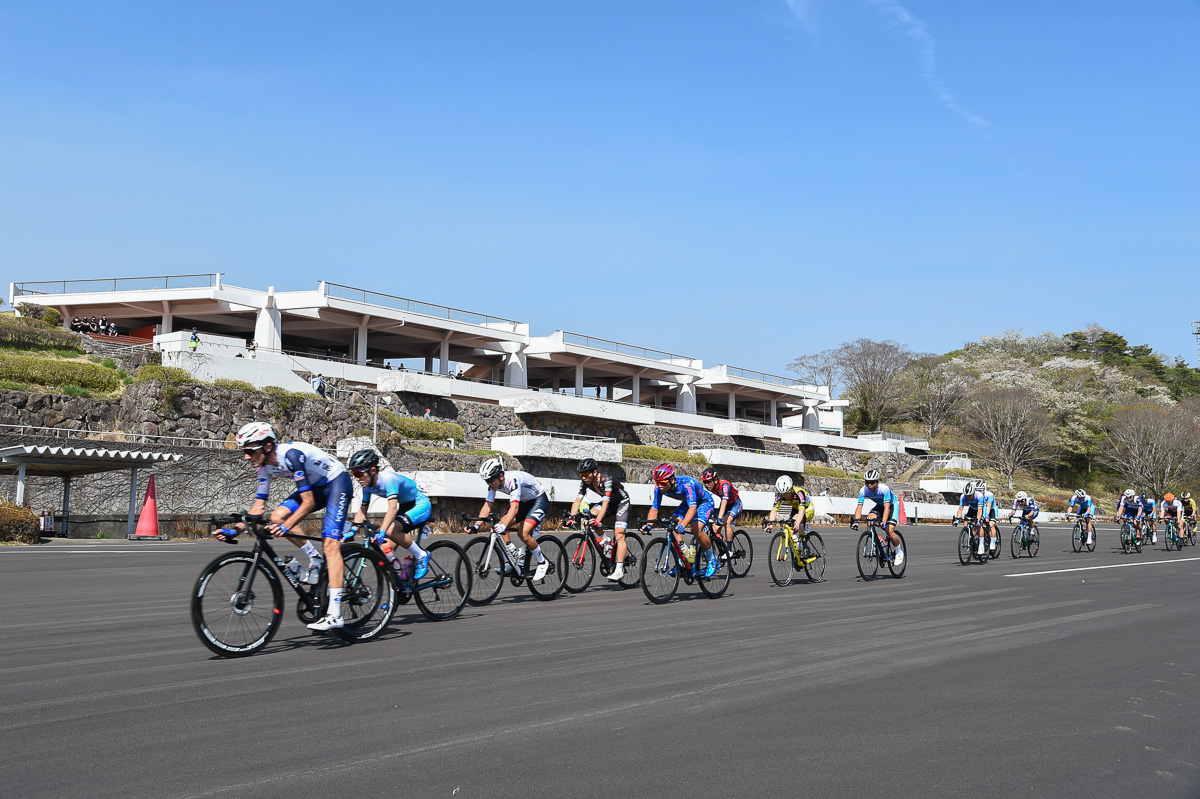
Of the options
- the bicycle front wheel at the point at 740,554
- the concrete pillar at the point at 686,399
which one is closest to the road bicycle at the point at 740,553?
the bicycle front wheel at the point at 740,554

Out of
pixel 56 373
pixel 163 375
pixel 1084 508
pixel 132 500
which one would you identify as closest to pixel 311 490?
pixel 132 500

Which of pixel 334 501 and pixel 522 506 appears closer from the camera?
pixel 334 501

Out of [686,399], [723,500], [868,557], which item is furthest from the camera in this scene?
[686,399]

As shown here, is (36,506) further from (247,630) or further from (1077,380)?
(1077,380)

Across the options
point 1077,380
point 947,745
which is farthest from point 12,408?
point 1077,380

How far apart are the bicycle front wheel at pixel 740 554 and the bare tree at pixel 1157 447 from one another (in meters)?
71.3

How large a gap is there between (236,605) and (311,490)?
1.22 m

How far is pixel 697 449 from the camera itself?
57.0 m

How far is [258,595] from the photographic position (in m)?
7.95

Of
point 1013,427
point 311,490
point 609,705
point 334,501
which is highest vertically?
point 1013,427

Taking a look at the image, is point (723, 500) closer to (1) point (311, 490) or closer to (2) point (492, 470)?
(2) point (492, 470)

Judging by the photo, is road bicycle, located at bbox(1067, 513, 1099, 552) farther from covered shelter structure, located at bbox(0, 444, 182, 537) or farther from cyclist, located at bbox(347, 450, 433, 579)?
covered shelter structure, located at bbox(0, 444, 182, 537)

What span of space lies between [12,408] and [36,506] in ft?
14.7

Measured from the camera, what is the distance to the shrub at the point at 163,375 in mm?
33606
